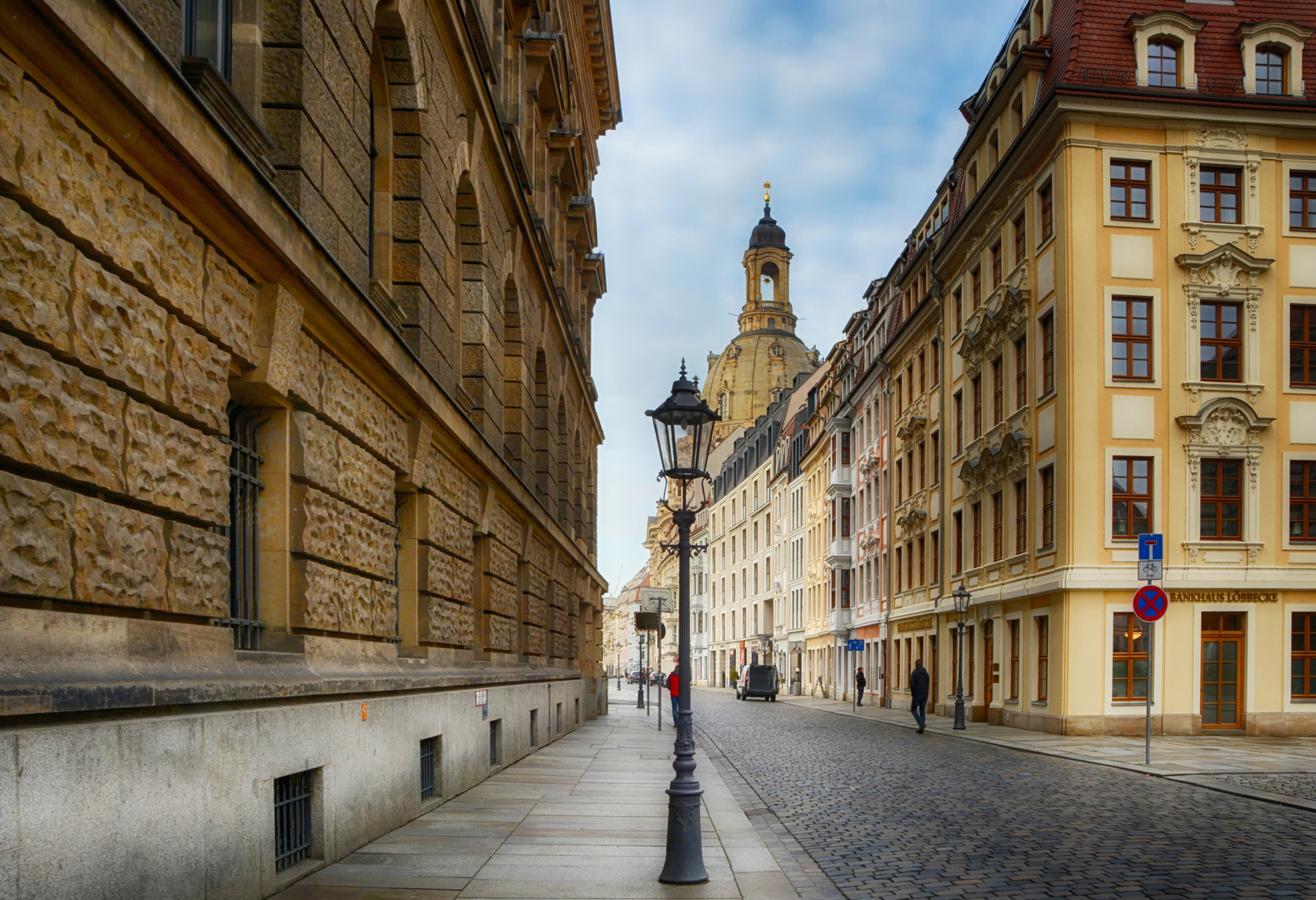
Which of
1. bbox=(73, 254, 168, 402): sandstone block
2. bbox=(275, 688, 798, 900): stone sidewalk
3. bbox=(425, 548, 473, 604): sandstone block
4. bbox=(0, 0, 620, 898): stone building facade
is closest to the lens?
bbox=(0, 0, 620, 898): stone building facade

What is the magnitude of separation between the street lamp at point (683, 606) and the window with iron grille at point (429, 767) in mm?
3560

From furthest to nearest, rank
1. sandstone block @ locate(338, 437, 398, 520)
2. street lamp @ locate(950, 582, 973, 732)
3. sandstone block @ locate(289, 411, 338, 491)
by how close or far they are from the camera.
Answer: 1. street lamp @ locate(950, 582, 973, 732)
2. sandstone block @ locate(338, 437, 398, 520)
3. sandstone block @ locate(289, 411, 338, 491)

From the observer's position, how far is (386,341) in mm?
11289

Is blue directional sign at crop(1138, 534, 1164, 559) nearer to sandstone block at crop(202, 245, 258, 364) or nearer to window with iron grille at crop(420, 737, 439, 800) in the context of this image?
window with iron grille at crop(420, 737, 439, 800)

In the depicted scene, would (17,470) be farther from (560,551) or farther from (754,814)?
(560,551)

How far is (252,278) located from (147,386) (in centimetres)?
189

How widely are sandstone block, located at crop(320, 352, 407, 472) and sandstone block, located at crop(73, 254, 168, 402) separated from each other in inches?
122

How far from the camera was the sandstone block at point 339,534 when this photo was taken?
30.2ft

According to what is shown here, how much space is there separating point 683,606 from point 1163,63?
1028 inches

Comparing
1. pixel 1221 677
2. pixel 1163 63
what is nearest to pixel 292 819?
pixel 1221 677

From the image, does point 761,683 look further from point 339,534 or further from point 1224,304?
point 339,534

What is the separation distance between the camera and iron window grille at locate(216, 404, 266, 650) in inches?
338

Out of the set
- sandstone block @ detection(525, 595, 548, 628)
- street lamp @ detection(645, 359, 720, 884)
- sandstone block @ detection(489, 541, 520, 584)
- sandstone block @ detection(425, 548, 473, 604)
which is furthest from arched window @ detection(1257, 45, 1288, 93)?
street lamp @ detection(645, 359, 720, 884)

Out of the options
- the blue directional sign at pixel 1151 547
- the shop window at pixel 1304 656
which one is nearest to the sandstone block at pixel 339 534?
the blue directional sign at pixel 1151 547
